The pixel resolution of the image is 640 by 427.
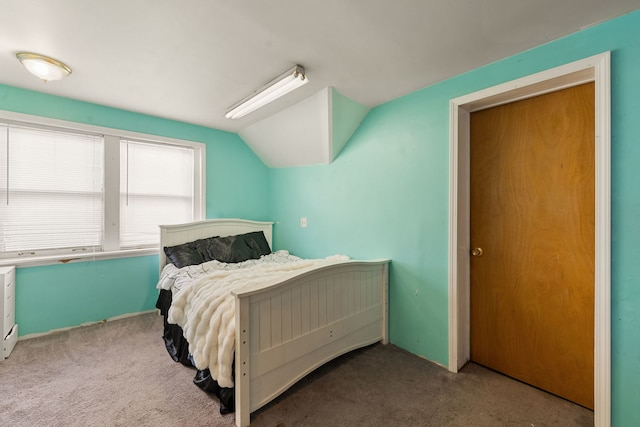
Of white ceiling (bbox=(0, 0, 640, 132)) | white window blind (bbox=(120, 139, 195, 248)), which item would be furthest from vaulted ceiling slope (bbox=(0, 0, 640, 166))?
white window blind (bbox=(120, 139, 195, 248))

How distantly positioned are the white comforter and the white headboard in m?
0.67

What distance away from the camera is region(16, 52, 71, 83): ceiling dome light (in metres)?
1.83

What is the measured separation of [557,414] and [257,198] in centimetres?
359

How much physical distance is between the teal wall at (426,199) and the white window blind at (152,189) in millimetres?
1322

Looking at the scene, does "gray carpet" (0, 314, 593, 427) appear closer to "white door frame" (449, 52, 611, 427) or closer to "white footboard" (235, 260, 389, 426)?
"white footboard" (235, 260, 389, 426)

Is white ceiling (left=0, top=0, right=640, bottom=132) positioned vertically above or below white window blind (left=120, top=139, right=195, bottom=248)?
above

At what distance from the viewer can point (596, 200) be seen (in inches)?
56.9

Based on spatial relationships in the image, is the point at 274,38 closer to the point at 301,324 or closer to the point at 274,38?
the point at 274,38

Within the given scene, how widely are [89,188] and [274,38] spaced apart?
2575mm

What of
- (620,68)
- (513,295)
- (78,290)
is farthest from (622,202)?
(78,290)

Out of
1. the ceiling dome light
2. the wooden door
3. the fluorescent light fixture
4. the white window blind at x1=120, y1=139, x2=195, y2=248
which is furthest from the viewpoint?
the white window blind at x1=120, y1=139, x2=195, y2=248

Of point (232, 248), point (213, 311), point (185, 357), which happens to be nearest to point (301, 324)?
point (213, 311)

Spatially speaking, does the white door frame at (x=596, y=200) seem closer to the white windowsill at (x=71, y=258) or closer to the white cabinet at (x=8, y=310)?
the white windowsill at (x=71, y=258)

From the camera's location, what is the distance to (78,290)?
2697 mm
